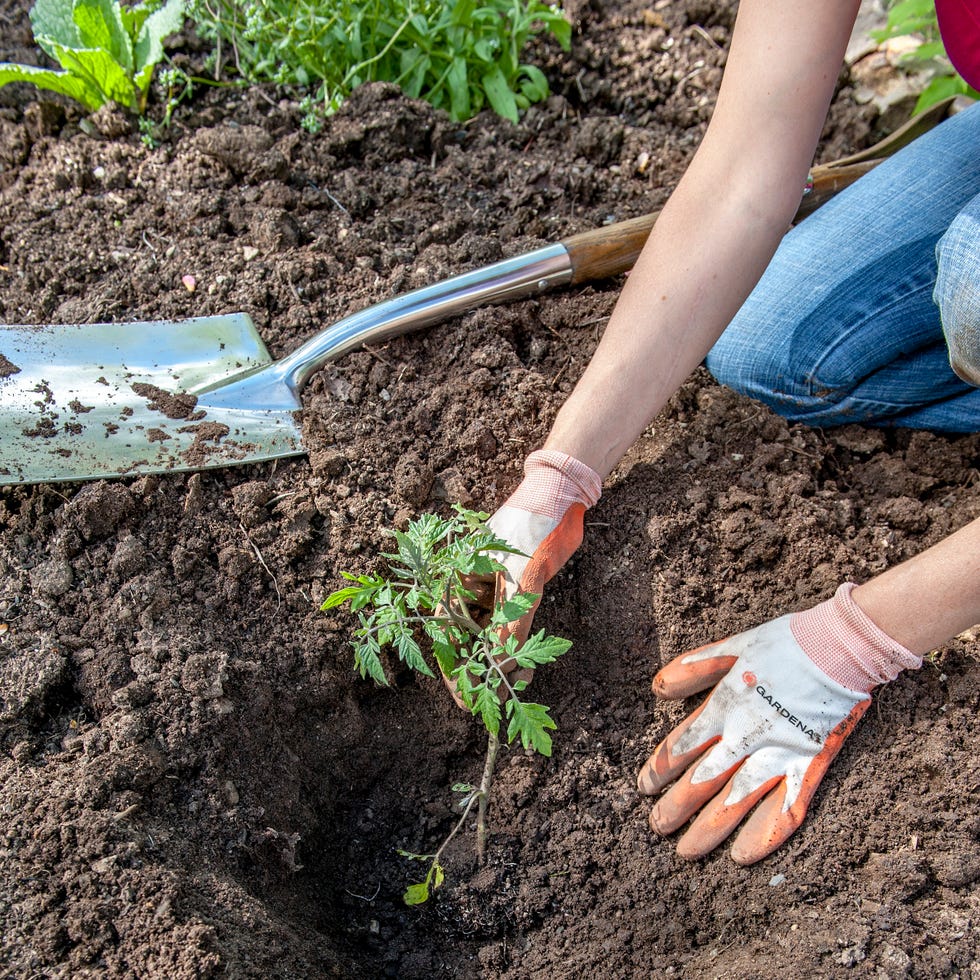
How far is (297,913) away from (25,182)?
2241mm

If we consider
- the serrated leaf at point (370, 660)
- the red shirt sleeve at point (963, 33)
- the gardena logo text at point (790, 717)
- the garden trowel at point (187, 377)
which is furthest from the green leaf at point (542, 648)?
the red shirt sleeve at point (963, 33)

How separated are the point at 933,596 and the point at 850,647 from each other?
0.18m

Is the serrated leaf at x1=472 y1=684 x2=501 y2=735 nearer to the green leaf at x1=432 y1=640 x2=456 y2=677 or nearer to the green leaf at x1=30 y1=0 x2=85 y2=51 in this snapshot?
the green leaf at x1=432 y1=640 x2=456 y2=677

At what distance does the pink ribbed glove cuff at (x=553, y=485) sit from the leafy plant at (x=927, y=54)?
182 centimetres

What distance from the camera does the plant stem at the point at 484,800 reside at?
179cm

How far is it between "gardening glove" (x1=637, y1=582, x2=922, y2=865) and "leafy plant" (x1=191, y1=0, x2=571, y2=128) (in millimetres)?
1941

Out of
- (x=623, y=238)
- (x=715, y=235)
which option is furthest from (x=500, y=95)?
(x=715, y=235)

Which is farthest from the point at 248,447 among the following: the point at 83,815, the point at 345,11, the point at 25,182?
the point at 345,11

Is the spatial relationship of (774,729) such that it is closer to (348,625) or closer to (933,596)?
(933,596)

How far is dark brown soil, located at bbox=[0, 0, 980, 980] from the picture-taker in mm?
1619

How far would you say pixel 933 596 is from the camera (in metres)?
1.69

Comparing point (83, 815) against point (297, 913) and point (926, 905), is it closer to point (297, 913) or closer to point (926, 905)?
point (297, 913)

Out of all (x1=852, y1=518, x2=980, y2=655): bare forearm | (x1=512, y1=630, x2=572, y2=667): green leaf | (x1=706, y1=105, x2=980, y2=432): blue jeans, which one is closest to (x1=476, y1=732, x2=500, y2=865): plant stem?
(x1=512, y1=630, x2=572, y2=667): green leaf

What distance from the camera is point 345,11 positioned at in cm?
279
